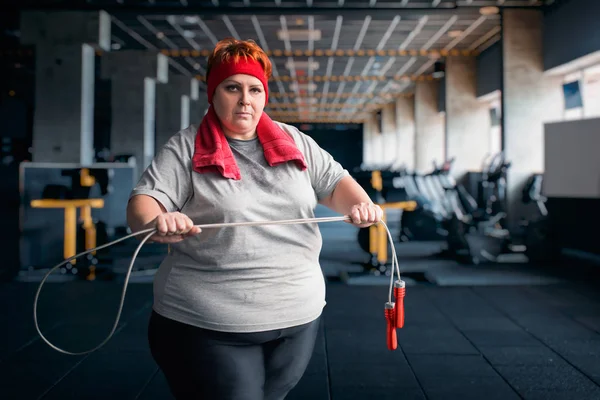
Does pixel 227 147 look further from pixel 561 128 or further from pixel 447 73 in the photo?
pixel 447 73

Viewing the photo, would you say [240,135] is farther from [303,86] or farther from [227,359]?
[303,86]

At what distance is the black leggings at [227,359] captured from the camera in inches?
50.9

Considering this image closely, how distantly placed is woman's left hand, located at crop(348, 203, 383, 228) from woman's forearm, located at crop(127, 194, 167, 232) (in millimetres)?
461

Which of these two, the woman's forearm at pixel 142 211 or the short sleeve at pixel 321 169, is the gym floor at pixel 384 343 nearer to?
the short sleeve at pixel 321 169

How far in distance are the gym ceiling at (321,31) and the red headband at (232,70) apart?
8347 millimetres

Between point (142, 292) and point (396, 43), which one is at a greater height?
point (396, 43)

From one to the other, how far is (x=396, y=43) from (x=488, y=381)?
34.9ft

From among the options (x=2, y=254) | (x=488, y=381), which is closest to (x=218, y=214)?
(x=488, y=381)

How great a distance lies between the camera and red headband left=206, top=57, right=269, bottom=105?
1.33 metres

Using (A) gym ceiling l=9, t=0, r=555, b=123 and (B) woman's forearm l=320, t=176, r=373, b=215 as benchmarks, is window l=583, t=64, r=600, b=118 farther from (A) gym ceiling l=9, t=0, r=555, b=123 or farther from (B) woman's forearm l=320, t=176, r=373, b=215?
(B) woman's forearm l=320, t=176, r=373, b=215

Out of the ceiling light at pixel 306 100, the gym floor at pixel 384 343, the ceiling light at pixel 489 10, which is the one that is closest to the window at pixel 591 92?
the ceiling light at pixel 489 10

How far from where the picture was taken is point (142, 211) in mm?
1281

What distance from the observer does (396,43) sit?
Result: 40.5 feet

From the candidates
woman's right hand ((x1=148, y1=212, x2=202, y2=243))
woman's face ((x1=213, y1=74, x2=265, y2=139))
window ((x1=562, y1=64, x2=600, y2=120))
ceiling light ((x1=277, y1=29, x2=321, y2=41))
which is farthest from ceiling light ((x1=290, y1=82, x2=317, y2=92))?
woman's right hand ((x1=148, y1=212, x2=202, y2=243))
